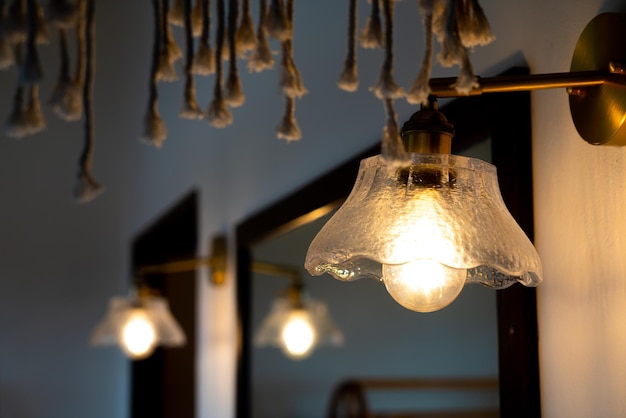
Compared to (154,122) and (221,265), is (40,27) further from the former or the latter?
(221,265)

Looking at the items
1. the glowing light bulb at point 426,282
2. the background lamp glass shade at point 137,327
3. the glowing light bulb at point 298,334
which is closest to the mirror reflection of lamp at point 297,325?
the glowing light bulb at point 298,334

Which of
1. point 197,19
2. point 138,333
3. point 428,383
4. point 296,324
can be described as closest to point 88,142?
point 197,19

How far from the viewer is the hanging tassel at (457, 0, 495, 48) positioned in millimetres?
648

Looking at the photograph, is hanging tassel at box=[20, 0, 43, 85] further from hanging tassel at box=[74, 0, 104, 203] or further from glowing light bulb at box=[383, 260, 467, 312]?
glowing light bulb at box=[383, 260, 467, 312]

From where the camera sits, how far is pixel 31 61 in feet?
1.98

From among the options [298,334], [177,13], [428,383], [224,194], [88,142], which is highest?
[224,194]

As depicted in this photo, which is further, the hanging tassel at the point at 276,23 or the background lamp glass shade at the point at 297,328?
the background lamp glass shade at the point at 297,328

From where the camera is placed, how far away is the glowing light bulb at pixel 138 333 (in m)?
2.23

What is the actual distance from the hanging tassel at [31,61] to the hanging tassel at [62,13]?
19 mm

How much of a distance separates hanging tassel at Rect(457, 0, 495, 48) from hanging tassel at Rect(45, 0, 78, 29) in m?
0.28

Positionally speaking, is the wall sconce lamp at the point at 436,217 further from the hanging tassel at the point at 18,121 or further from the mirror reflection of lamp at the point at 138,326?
the mirror reflection of lamp at the point at 138,326

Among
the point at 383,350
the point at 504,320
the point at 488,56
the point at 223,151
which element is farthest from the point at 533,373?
the point at 223,151

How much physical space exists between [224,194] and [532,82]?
1456mm

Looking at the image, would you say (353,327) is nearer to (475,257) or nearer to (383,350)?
(383,350)
